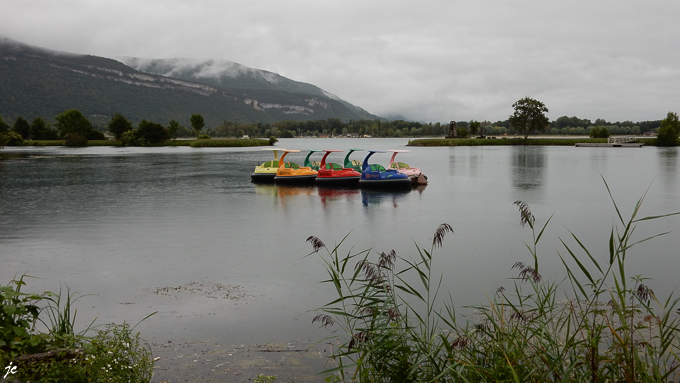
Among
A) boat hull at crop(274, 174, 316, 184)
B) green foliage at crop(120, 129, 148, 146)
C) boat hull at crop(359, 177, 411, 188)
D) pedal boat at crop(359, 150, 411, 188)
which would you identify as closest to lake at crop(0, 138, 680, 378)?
boat hull at crop(359, 177, 411, 188)

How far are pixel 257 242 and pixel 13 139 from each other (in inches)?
5364

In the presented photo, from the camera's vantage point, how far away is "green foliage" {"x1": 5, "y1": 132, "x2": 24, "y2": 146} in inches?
4872

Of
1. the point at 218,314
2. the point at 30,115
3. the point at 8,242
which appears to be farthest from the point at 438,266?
the point at 30,115

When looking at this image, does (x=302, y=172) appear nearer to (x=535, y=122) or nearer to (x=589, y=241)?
(x=589, y=241)

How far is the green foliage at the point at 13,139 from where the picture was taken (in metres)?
124

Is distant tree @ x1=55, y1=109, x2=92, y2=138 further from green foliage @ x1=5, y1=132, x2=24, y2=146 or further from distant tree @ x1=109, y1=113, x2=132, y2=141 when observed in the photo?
green foliage @ x1=5, y1=132, x2=24, y2=146

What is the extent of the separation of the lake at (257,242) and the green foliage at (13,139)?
112497mm

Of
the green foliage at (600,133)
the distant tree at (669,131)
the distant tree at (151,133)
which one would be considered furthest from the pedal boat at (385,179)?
the green foliage at (600,133)

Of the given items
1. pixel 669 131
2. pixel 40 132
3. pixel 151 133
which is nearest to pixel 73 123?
pixel 40 132

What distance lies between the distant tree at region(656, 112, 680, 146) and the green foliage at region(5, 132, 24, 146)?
14911 centimetres

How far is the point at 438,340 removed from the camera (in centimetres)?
723

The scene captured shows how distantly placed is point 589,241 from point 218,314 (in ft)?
36.9

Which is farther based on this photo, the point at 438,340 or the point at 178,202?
the point at 178,202

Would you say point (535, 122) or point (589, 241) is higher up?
point (535, 122)
